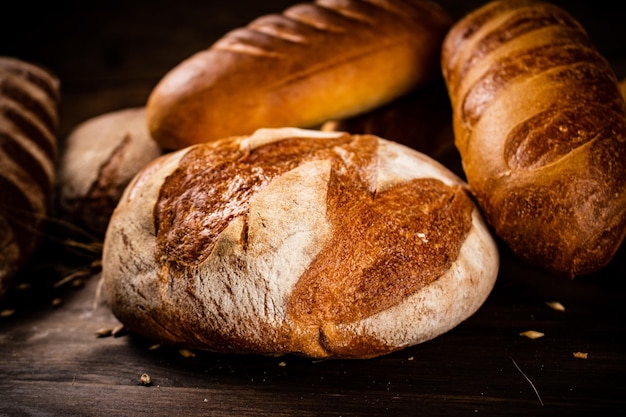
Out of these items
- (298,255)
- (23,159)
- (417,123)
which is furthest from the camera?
(417,123)

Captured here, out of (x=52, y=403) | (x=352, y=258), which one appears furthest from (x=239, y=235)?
(x=52, y=403)

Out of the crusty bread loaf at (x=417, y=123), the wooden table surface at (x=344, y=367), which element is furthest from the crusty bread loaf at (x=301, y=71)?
the wooden table surface at (x=344, y=367)

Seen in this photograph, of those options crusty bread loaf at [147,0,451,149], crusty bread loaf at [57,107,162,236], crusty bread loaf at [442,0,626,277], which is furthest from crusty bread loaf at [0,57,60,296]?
crusty bread loaf at [442,0,626,277]

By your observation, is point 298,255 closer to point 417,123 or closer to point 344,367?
point 344,367

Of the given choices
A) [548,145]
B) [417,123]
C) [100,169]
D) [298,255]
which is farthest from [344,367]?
[100,169]

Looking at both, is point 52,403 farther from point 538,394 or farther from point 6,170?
point 538,394

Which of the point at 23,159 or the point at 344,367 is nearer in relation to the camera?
the point at 344,367

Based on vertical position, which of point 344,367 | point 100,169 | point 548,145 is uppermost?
point 548,145
